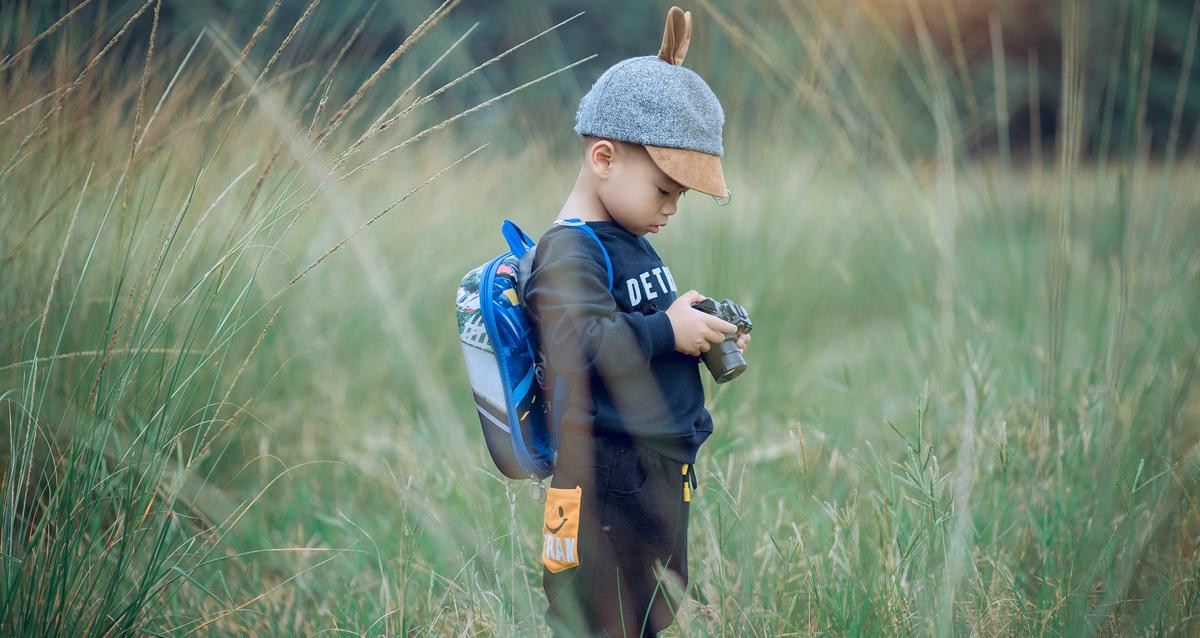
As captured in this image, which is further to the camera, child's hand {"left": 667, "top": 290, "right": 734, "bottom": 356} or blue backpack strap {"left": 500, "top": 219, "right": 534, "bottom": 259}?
blue backpack strap {"left": 500, "top": 219, "right": 534, "bottom": 259}

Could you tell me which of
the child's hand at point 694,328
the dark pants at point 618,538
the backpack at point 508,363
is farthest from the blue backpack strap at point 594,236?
the dark pants at point 618,538

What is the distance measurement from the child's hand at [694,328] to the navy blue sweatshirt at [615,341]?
14mm

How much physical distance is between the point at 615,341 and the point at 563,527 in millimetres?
298

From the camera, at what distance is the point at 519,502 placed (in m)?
2.26

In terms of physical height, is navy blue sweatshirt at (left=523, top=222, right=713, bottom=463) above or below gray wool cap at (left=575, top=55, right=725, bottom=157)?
below

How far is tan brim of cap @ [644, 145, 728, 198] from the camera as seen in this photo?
1439 mm

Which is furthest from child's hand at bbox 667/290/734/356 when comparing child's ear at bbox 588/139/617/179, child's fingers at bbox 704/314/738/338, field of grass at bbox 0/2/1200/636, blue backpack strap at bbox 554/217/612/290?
field of grass at bbox 0/2/1200/636

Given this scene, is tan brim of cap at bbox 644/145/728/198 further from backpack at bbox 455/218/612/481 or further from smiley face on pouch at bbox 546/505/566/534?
smiley face on pouch at bbox 546/505/566/534

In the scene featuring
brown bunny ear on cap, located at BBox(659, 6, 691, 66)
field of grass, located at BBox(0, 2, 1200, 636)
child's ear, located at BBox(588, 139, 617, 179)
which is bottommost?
field of grass, located at BBox(0, 2, 1200, 636)

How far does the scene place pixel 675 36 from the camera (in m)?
1.50

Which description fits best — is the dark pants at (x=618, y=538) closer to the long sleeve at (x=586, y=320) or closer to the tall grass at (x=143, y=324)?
the long sleeve at (x=586, y=320)

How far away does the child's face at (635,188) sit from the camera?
1466mm

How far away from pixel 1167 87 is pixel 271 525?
18.1 metres

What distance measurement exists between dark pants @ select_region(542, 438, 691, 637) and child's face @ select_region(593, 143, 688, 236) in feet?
1.10
